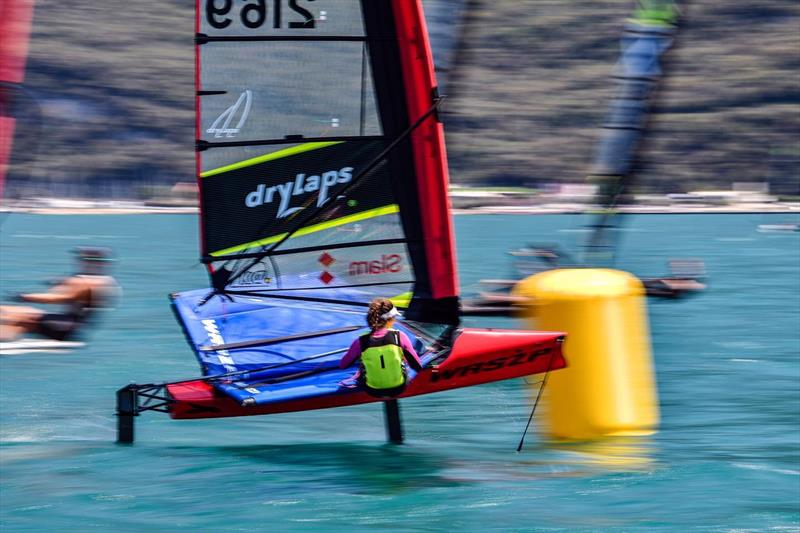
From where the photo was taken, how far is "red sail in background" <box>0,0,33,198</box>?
10102mm

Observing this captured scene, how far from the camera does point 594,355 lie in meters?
8.52

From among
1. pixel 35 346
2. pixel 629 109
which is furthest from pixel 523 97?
pixel 35 346

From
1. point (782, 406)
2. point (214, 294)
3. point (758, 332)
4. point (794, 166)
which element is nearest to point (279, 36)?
point (214, 294)

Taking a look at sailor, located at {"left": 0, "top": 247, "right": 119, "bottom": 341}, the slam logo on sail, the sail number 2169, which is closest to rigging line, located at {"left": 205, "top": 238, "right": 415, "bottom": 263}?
the slam logo on sail

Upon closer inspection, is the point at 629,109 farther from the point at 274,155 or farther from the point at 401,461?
the point at 401,461

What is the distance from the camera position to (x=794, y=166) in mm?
90938

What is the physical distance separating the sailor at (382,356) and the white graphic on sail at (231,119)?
231 centimetres

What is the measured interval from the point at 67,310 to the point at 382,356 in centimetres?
846

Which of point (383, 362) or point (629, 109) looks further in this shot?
point (629, 109)

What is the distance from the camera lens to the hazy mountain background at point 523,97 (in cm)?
9400

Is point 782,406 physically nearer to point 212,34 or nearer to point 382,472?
point 382,472

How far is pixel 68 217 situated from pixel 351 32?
7654 cm

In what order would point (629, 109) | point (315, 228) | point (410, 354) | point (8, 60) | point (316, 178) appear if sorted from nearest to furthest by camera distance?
1. point (410, 354)
2. point (316, 178)
3. point (315, 228)
4. point (8, 60)
5. point (629, 109)

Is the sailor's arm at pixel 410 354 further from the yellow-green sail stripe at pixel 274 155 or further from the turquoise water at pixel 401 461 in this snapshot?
the yellow-green sail stripe at pixel 274 155
